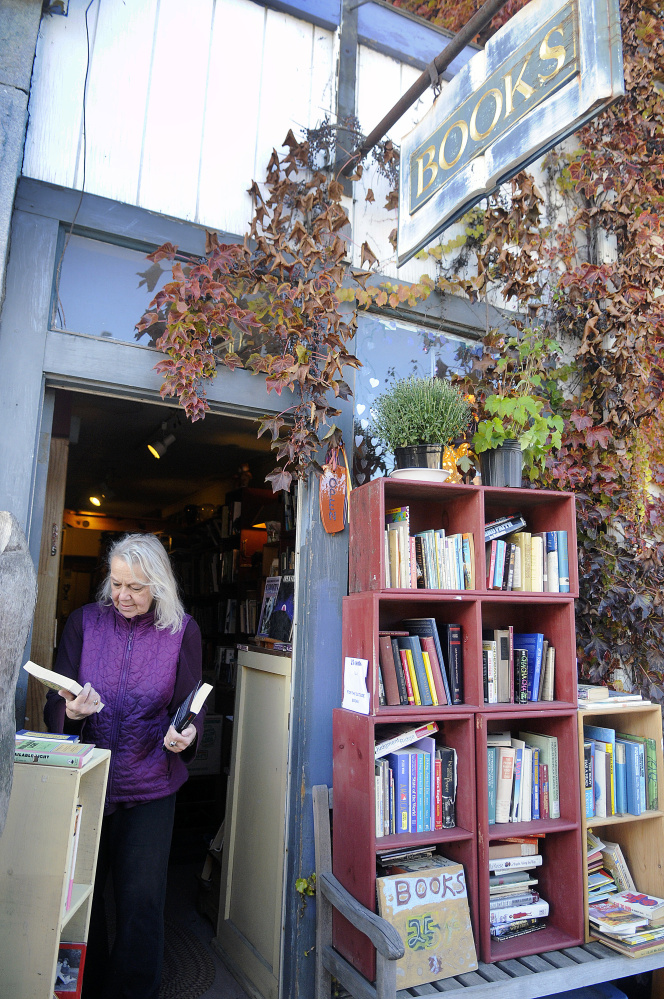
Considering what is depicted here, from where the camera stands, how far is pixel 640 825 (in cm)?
277

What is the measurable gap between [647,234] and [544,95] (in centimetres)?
194

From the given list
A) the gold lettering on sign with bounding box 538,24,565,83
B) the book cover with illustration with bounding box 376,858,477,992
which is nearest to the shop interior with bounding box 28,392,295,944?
the book cover with illustration with bounding box 376,858,477,992

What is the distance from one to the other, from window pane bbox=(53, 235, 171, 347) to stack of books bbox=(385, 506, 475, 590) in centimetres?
121

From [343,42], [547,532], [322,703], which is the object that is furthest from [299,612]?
[343,42]

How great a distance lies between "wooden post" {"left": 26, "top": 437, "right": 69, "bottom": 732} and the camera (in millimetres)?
2578

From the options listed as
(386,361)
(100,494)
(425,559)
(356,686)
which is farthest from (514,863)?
(100,494)

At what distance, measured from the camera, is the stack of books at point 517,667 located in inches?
102

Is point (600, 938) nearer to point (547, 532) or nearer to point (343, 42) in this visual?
point (547, 532)

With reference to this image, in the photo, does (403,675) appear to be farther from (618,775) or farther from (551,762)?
(618,775)

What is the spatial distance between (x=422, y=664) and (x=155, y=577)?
103 cm

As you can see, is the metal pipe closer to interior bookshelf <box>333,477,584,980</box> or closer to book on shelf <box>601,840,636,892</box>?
interior bookshelf <box>333,477,584,980</box>

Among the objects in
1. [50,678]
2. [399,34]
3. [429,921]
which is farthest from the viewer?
[399,34]

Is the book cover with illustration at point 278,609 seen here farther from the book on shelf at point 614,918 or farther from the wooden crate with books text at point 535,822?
the book on shelf at point 614,918

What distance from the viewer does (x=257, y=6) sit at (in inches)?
120
